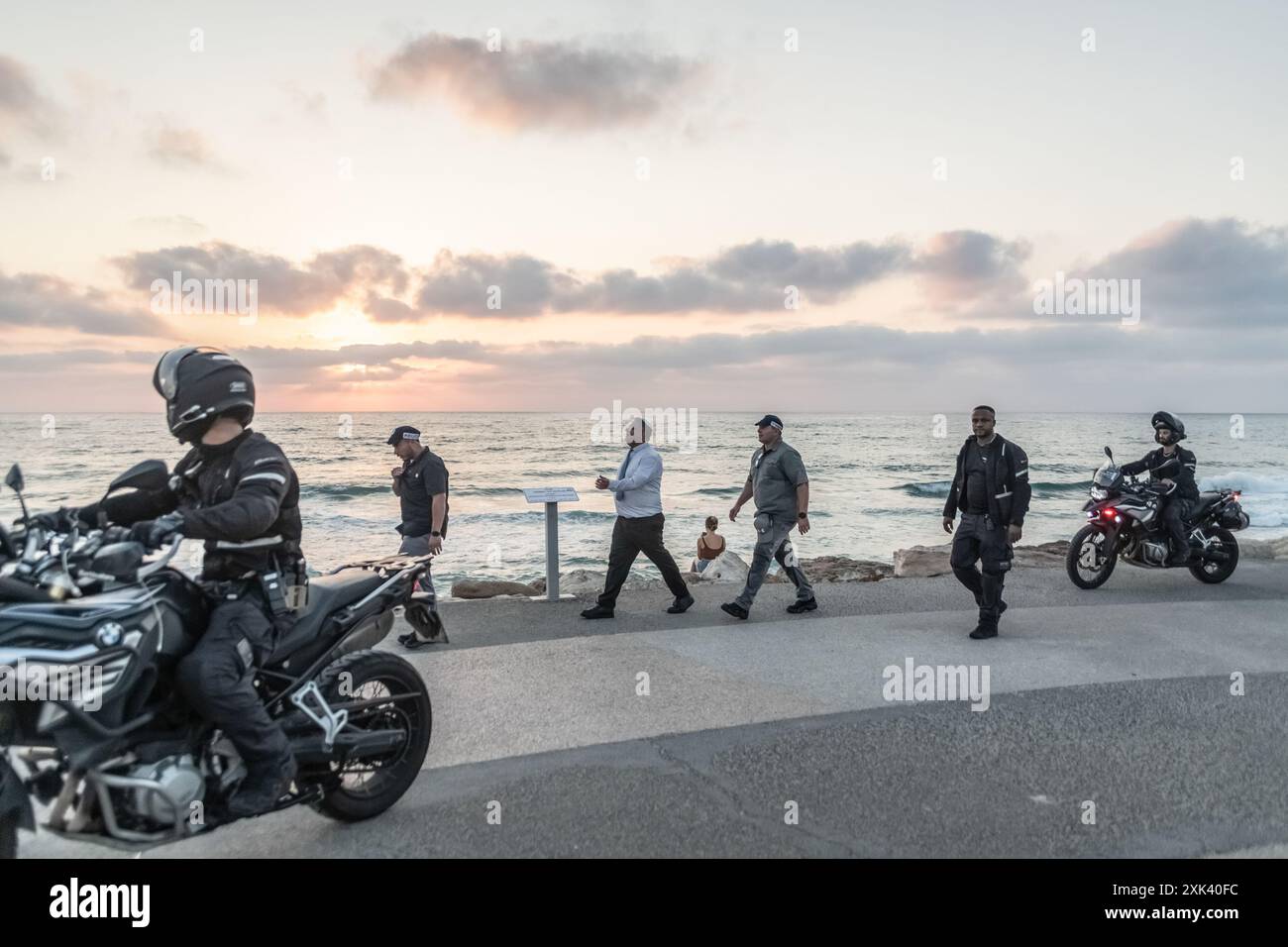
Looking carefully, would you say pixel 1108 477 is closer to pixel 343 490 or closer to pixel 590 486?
pixel 590 486

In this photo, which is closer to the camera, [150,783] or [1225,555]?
[150,783]

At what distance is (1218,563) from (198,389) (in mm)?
11277

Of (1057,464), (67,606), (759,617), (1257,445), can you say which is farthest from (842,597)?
(1257,445)

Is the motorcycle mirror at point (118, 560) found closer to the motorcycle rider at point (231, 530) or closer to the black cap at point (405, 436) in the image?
the motorcycle rider at point (231, 530)

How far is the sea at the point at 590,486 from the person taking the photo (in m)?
22.9

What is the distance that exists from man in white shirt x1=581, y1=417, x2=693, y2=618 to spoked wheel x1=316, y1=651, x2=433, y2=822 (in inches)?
179

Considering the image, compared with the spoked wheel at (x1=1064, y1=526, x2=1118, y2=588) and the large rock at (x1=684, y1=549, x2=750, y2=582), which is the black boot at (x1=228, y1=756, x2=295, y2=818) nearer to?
the spoked wheel at (x1=1064, y1=526, x2=1118, y2=588)

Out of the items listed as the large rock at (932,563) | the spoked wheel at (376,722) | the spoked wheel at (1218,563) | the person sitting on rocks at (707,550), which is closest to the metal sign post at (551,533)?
the large rock at (932,563)

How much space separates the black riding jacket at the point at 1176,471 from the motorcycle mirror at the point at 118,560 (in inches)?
411

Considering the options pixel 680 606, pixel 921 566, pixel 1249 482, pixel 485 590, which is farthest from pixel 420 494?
pixel 1249 482

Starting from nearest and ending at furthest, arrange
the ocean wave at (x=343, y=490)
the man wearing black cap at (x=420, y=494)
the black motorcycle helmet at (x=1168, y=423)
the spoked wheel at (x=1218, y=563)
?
the man wearing black cap at (x=420, y=494) < the black motorcycle helmet at (x=1168, y=423) < the spoked wheel at (x=1218, y=563) < the ocean wave at (x=343, y=490)
